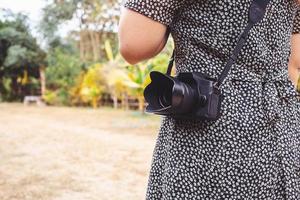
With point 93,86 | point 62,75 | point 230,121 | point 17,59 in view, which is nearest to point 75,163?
point 230,121

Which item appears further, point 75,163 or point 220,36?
point 75,163

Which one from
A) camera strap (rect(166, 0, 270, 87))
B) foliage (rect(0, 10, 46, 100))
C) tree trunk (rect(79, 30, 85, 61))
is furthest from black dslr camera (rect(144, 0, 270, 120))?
tree trunk (rect(79, 30, 85, 61))

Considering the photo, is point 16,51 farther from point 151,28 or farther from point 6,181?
point 151,28

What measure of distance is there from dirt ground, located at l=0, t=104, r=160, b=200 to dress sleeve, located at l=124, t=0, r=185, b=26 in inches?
137

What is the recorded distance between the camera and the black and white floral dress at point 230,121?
0.99 meters

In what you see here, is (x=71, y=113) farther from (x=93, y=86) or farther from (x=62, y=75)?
(x=62, y=75)

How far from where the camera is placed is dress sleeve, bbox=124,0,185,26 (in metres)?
0.96

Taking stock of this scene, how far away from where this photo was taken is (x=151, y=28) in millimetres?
978

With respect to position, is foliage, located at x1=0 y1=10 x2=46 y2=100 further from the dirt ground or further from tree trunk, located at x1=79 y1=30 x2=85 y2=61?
the dirt ground

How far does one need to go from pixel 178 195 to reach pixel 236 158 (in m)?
0.14

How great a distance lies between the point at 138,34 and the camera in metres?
0.97

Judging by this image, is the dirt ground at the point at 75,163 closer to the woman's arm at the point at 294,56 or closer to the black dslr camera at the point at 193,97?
the woman's arm at the point at 294,56

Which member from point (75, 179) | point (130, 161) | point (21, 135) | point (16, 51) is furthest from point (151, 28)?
point (16, 51)

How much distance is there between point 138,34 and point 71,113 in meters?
15.5
